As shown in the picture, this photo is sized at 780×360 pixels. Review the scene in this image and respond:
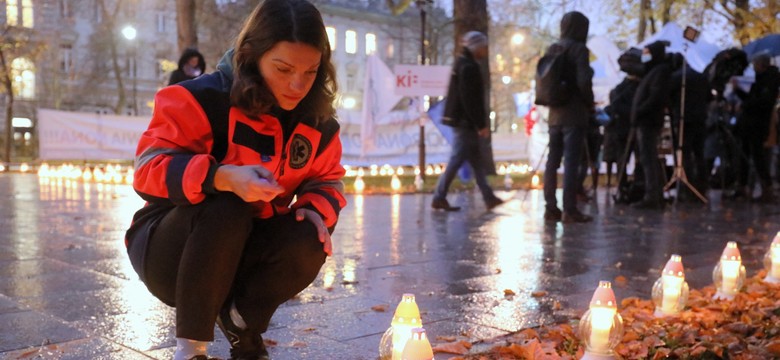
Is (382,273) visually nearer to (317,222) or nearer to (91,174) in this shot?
(317,222)

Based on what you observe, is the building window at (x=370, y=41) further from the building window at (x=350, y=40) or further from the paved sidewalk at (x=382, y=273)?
the paved sidewalk at (x=382, y=273)

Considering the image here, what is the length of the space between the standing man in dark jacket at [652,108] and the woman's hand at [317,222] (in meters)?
8.48

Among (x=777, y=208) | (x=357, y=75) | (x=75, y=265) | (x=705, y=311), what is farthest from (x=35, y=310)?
(x=357, y=75)

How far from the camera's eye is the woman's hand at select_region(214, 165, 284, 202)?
2.31m

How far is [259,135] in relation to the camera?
2.66 m

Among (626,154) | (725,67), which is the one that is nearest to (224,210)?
(626,154)

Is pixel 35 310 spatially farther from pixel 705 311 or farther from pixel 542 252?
pixel 542 252

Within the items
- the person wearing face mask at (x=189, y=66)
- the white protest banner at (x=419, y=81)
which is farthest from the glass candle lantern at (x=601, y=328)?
the white protest banner at (x=419, y=81)

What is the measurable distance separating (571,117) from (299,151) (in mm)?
6261

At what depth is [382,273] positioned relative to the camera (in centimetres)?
527

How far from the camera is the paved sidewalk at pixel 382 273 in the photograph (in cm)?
348

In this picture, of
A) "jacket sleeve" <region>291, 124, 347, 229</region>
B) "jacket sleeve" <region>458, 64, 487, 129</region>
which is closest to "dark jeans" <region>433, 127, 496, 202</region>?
"jacket sleeve" <region>458, 64, 487, 129</region>

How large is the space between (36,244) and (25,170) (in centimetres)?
1808

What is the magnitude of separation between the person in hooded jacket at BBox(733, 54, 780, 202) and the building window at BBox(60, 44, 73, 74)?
153 feet
